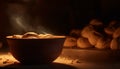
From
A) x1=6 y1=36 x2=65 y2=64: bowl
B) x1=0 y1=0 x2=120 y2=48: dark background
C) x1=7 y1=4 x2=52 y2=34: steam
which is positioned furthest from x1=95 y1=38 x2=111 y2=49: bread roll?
x1=7 y1=4 x2=52 y2=34: steam

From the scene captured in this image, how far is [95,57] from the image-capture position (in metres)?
3.00

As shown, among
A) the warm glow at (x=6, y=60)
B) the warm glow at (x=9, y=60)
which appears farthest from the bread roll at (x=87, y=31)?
the warm glow at (x=6, y=60)

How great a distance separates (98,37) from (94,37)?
4cm

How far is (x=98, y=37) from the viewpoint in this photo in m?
3.18

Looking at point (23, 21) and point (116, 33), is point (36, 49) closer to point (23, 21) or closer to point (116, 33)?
point (116, 33)

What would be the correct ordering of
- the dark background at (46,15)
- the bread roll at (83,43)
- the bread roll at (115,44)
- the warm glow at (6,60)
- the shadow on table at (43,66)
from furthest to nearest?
the dark background at (46,15) < the bread roll at (83,43) < the bread roll at (115,44) < the warm glow at (6,60) < the shadow on table at (43,66)

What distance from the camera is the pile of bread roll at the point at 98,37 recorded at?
313 cm

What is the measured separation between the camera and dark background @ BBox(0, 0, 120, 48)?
3.99m

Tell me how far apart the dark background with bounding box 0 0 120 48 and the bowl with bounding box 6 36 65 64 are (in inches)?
54.3

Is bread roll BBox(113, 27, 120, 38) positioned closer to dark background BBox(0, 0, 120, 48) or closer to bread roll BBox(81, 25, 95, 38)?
bread roll BBox(81, 25, 95, 38)

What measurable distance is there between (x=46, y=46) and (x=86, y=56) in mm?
609

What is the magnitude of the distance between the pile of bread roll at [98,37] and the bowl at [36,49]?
0.62 metres

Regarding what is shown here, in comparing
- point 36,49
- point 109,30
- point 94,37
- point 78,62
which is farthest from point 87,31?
point 36,49

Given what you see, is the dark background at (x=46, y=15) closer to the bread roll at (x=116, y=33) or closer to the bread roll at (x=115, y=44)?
the bread roll at (x=116, y=33)
